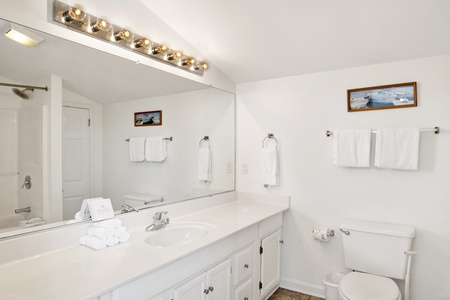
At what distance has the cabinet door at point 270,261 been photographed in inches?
90.0

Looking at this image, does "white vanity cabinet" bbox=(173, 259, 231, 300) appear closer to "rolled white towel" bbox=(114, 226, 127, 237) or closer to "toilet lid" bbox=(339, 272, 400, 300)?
"rolled white towel" bbox=(114, 226, 127, 237)

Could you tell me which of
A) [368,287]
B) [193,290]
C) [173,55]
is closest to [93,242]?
[193,290]

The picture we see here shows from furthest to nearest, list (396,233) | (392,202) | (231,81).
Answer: (231,81)
(392,202)
(396,233)

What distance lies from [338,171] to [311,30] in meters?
1.15

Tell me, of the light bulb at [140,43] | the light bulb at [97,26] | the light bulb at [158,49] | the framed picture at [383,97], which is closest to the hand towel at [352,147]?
the framed picture at [383,97]

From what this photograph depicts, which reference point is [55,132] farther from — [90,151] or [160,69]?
[160,69]

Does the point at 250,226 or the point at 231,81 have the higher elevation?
the point at 231,81

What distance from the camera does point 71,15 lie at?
59.2 inches

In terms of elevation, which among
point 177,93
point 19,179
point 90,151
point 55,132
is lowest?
point 19,179

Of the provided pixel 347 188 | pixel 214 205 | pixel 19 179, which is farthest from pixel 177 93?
pixel 347 188

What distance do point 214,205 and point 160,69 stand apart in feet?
4.22

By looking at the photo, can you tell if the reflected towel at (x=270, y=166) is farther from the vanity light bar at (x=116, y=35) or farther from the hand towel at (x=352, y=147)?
the vanity light bar at (x=116, y=35)

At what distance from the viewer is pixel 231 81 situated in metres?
2.84

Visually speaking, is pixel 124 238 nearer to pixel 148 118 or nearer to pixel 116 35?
pixel 148 118
